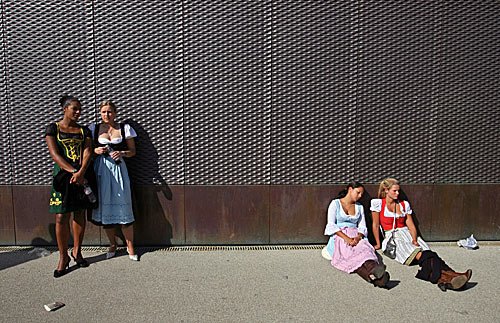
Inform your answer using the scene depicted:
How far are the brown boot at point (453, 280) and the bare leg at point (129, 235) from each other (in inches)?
125

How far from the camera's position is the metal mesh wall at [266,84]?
4.91m

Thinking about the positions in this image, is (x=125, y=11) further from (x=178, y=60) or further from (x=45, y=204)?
(x=45, y=204)

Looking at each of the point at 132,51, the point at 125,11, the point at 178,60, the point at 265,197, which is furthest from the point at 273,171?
the point at 125,11

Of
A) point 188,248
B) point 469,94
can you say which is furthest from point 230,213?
point 469,94

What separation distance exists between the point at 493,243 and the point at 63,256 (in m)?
5.02

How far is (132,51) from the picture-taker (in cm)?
493

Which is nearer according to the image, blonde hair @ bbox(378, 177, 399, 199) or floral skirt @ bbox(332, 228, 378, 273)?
floral skirt @ bbox(332, 228, 378, 273)

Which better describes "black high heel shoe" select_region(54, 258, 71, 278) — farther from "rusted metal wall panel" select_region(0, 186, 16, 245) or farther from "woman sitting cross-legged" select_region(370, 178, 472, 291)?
"woman sitting cross-legged" select_region(370, 178, 472, 291)

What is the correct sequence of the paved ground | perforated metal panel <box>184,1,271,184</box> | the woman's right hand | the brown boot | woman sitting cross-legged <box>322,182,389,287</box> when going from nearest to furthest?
1. the paved ground
2. the brown boot
3. woman sitting cross-legged <box>322,182,389,287</box>
4. the woman's right hand
5. perforated metal panel <box>184,1,271,184</box>

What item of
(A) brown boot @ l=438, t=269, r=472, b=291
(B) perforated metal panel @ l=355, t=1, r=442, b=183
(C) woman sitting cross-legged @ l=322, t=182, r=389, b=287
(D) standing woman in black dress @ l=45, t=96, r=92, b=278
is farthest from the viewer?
(B) perforated metal panel @ l=355, t=1, r=442, b=183

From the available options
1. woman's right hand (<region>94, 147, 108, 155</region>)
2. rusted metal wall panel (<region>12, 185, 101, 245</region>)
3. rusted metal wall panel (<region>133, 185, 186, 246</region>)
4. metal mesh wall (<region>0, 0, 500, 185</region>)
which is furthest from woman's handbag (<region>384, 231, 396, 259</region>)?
rusted metal wall panel (<region>12, 185, 101, 245</region>)

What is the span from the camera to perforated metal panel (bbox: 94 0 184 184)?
4.90 meters

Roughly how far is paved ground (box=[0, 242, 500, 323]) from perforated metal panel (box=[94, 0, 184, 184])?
135 centimetres

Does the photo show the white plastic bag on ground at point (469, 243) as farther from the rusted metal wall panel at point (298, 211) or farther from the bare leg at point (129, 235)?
the bare leg at point (129, 235)
